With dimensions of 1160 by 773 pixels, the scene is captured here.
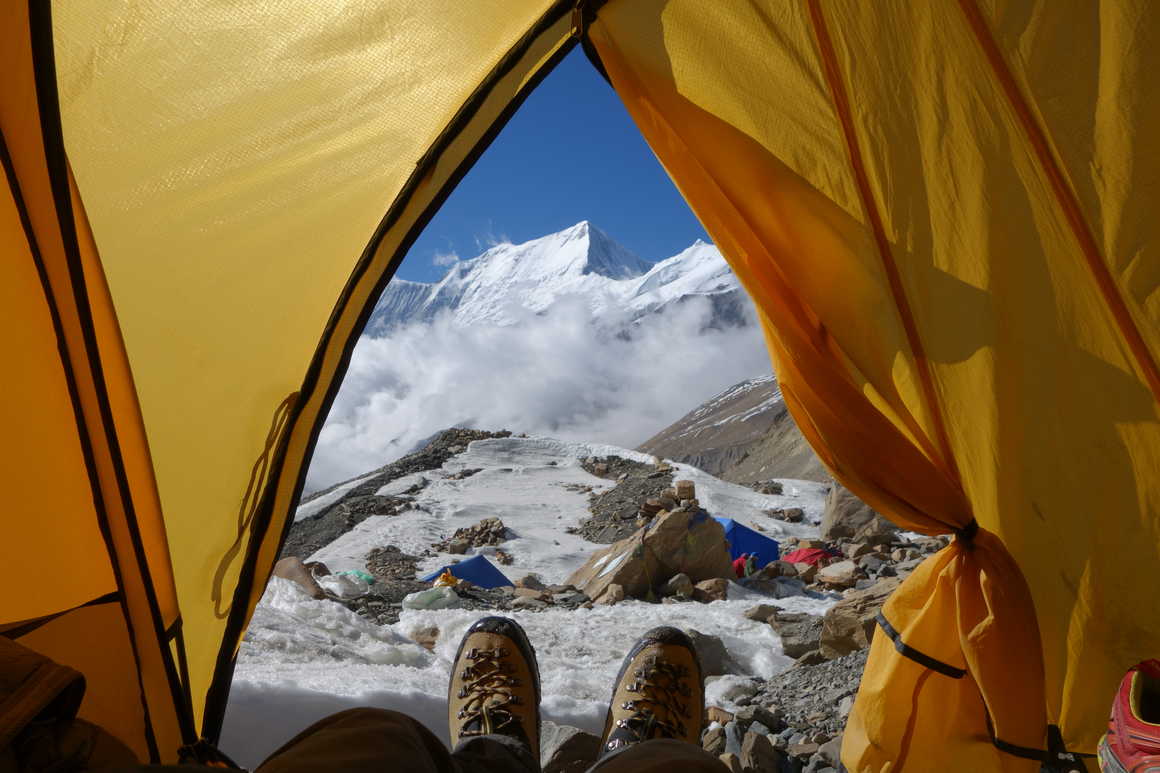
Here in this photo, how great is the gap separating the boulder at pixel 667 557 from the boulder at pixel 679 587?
0.67 feet

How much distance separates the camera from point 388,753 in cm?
112

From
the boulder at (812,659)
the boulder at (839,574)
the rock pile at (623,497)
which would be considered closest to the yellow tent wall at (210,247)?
the boulder at (812,659)

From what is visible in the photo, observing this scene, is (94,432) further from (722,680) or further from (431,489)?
(431,489)

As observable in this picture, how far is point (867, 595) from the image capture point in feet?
17.5

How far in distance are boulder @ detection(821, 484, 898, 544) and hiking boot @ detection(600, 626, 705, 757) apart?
872 centimetres

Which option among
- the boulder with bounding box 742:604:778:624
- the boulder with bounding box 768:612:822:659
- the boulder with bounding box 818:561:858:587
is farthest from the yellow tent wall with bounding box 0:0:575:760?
the boulder with bounding box 818:561:858:587

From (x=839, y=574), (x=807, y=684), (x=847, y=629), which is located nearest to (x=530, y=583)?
(x=839, y=574)

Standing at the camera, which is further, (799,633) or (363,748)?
(799,633)

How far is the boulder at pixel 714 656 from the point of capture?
15.1ft

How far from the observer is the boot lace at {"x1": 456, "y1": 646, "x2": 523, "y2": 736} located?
2236 mm

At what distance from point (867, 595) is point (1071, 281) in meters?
3.90

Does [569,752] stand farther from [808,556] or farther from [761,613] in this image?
[808,556]

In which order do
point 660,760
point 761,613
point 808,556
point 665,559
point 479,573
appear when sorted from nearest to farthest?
point 660,760 → point 761,613 → point 665,559 → point 479,573 → point 808,556

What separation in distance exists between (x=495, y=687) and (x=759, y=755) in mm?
1160
